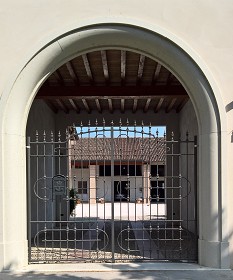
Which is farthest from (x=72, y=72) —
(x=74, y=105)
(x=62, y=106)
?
(x=62, y=106)

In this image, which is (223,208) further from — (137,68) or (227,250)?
(137,68)

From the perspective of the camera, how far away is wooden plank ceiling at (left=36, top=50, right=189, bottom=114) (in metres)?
9.02

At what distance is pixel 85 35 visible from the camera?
669 cm

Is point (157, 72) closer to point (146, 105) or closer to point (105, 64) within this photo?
point (105, 64)

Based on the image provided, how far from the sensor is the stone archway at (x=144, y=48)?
261 inches

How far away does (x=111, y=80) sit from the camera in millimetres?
10797

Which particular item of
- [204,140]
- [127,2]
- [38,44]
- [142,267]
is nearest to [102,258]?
[142,267]

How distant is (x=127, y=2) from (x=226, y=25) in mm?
1802

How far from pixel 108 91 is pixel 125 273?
19.3ft

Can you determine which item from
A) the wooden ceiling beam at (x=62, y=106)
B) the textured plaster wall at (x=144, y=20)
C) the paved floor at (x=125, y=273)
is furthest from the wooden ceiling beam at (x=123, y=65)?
the paved floor at (x=125, y=273)

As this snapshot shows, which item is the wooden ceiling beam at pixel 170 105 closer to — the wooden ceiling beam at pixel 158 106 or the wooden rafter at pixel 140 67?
the wooden ceiling beam at pixel 158 106

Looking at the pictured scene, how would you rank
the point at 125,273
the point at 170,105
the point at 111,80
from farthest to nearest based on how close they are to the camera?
the point at 170,105, the point at 111,80, the point at 125,273

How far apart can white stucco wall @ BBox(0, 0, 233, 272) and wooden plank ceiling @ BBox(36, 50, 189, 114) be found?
1.74 meters

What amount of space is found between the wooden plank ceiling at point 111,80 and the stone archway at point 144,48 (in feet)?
5.55
